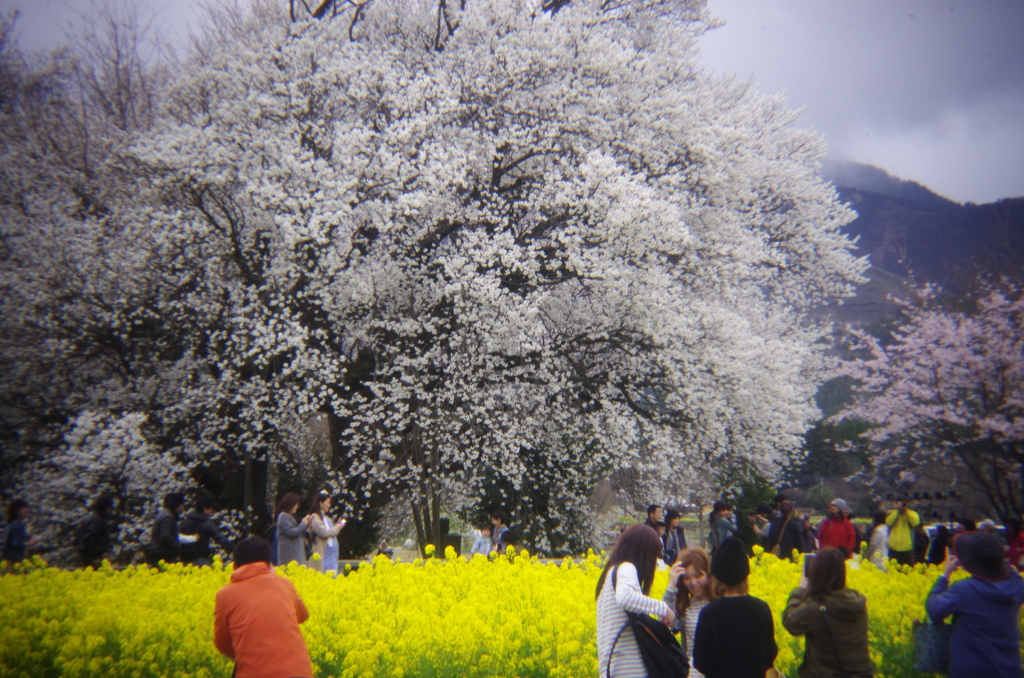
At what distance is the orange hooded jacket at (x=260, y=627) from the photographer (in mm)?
3434

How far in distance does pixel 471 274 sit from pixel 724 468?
7.13 m

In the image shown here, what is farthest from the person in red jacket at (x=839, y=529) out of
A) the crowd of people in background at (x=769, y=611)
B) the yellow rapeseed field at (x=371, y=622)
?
the crowd of people in background at (x=769, y=611)

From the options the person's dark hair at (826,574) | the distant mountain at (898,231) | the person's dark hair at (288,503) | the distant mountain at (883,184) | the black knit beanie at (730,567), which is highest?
the distant mountain at (883,184)

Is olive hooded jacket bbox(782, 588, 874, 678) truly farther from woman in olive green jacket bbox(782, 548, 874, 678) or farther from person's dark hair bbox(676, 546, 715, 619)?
person's dark hair bbox(676, 546, 715, 619)

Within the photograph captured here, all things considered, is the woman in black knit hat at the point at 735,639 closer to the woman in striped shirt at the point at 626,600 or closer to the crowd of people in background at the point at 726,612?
the crowd of people in background at the point at 726,612

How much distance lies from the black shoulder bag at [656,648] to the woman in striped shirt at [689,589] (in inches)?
20.4

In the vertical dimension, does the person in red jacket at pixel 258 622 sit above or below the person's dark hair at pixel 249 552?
below

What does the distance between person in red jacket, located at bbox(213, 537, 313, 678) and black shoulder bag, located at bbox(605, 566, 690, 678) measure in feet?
5.12

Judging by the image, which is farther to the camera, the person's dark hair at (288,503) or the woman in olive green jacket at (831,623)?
the person's dark hair at (288,503)

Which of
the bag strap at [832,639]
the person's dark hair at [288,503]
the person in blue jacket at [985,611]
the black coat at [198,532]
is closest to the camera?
the bag strap at [832,639]

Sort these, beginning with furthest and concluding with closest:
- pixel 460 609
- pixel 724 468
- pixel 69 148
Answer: pixel 724 468, pixel 69 148, pixel 460 609

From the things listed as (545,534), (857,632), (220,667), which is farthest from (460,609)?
(545,534)

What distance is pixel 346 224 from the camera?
11.0 metres

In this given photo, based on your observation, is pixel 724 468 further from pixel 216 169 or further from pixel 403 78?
pixel 216 169
